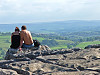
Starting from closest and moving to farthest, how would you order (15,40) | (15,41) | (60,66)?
(60,66) < (15,41) < (15,40)

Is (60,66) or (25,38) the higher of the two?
(25,38)

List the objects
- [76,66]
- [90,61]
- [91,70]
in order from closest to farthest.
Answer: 1. [91,70]
2. [76,66]
3. [90,61]

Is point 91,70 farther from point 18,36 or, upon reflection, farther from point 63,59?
point 18,36

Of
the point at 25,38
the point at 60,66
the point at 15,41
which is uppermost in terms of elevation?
the point at 25,38

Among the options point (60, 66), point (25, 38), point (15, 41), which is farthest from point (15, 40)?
point (60, 66)

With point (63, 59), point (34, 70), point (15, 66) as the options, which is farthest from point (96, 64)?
point (15, 66)

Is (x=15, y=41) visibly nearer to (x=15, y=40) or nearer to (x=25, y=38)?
(x=15, y=40)

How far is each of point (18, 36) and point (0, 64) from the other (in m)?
5.59

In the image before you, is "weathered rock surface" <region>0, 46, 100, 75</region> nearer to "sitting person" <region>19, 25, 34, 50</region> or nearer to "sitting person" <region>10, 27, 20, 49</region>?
"sitting person" <region>10, 27, 20, 49</region>

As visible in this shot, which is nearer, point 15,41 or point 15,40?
point 15,41

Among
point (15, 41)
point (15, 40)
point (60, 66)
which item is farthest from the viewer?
point (15, 40)

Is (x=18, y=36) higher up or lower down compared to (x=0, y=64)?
higher up

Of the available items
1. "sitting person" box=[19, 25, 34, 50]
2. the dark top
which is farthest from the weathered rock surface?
"sitting person" box=[19, 25, 34, 50]

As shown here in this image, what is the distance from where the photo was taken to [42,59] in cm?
999
